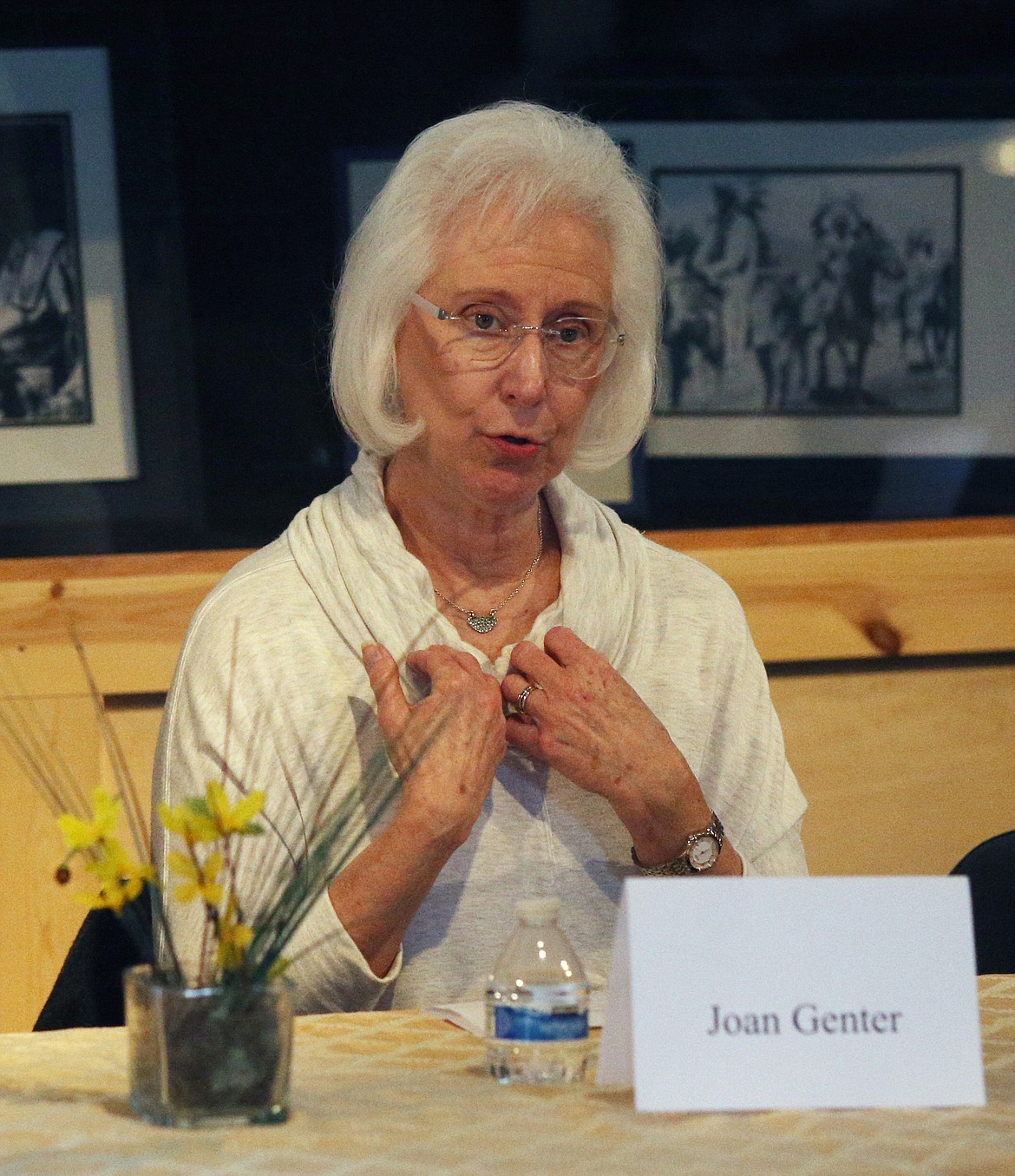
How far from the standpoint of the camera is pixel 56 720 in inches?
98.9

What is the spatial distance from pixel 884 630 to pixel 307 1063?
66.8 inches

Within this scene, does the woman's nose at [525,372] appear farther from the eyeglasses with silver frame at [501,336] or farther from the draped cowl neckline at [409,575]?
the draped cowl neckline at [409,575]

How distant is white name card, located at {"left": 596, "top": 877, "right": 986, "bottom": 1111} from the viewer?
1034mm

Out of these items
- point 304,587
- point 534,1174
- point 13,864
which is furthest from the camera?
point 13,864

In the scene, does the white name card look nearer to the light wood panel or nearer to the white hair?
the white hair

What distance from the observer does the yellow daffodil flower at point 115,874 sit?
3.18 feet

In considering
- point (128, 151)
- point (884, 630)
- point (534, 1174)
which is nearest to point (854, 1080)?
point (534, 1174)

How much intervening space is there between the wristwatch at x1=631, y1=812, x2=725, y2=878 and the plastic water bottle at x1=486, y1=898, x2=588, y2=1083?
1.58ft

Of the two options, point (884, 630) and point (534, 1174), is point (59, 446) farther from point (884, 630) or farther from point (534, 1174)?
point (534, 1174)

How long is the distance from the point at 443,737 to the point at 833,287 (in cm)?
148

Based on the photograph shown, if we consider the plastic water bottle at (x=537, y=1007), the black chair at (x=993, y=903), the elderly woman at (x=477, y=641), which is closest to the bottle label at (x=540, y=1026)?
the plastic water bottle at (x=537, y=1007)

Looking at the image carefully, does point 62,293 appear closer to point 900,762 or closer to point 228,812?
point 900,762

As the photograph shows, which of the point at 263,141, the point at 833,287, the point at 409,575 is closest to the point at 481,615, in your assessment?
the point at 409,575

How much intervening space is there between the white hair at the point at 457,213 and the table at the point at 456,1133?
2.77 feet
